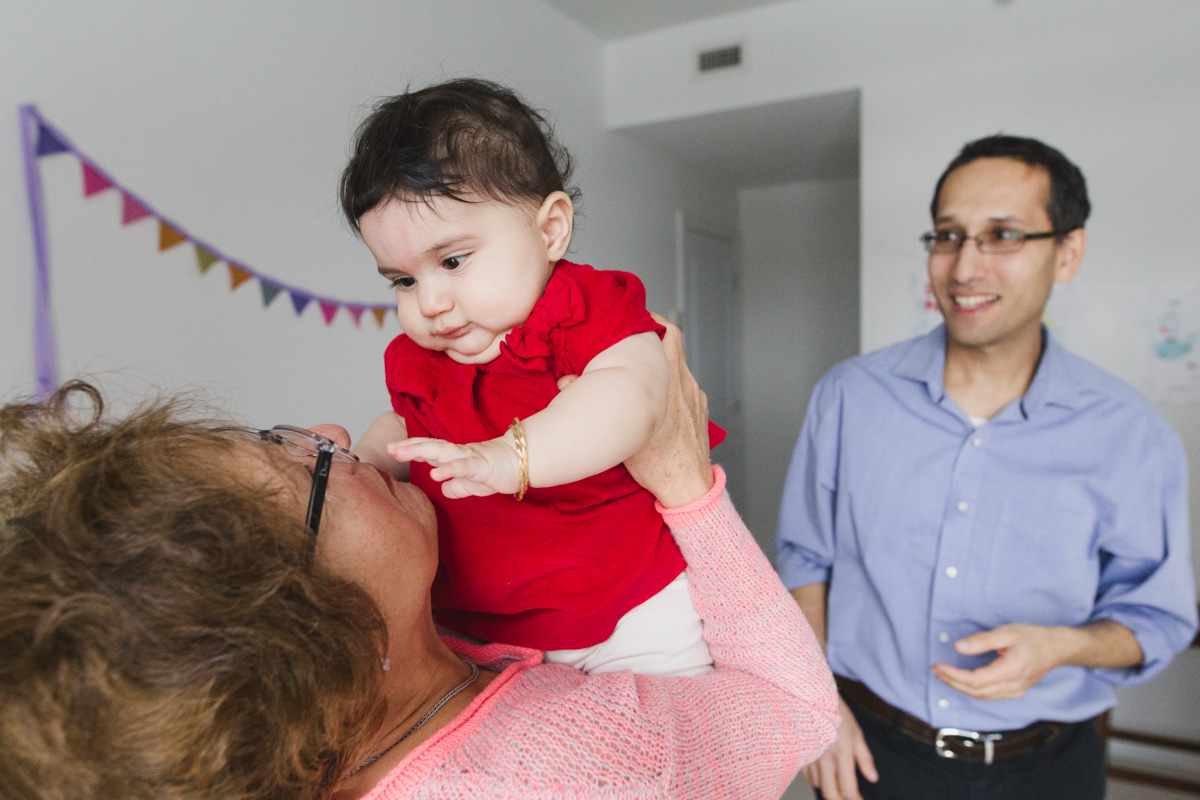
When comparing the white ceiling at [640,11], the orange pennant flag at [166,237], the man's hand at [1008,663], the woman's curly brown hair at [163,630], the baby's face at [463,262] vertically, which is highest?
the white ceiling at [640,11]

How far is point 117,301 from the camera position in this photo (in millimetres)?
1746

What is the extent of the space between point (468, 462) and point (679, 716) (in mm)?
442

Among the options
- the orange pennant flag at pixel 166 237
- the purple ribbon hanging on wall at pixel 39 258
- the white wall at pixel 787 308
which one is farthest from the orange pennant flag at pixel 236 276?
the white wall at pixel 787 308

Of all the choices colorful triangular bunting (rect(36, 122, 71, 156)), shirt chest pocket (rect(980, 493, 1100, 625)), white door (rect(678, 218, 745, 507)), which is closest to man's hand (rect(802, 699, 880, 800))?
shirt chest pocket (rect(980, 493, 1100, 625))

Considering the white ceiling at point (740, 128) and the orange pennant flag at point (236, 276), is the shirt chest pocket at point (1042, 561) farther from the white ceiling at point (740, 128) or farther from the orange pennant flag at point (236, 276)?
the white ceiling at point (740, 128)

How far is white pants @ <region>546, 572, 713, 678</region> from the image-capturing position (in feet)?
3.23

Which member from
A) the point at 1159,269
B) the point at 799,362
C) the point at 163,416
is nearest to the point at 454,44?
the point at 163,416

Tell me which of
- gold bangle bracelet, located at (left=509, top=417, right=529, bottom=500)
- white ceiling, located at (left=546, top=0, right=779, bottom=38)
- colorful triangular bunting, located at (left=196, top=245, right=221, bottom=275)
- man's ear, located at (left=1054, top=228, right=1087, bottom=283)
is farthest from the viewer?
white ceiling, located at (left=546, top=0, right=779, bottom=38)

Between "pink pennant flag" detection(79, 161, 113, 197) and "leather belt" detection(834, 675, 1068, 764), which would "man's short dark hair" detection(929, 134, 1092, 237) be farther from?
"pink pennant flag" detection(79, 161, 113, 197)

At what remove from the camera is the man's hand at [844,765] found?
1565mm

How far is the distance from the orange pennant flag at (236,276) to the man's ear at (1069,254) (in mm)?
2230

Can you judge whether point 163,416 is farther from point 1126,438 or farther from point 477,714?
point 1126,438

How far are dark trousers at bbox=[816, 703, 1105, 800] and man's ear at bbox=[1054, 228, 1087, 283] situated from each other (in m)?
1.11

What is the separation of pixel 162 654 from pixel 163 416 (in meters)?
0.28
